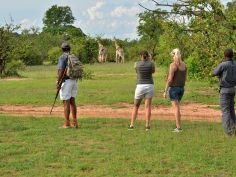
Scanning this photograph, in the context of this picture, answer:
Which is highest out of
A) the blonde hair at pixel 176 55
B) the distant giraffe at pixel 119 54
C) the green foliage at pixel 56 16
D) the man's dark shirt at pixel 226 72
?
the green foliage at pixel 56 16

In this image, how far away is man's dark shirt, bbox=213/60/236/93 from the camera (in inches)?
403

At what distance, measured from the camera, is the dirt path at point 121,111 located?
48.6 feet

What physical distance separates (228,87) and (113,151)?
3061 millimetres

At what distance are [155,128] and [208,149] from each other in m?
2.85

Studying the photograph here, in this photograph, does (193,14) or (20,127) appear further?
(193,14)

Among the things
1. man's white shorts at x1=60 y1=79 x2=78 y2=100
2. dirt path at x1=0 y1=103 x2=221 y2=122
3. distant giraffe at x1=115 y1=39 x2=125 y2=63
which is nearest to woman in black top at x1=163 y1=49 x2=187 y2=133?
man's white shorts at x1=60 y1=79 x2=78 y2=100

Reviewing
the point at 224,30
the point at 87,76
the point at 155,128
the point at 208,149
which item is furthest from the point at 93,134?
the point at 87,76

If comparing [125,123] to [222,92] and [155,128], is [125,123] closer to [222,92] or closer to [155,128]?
[155,128]

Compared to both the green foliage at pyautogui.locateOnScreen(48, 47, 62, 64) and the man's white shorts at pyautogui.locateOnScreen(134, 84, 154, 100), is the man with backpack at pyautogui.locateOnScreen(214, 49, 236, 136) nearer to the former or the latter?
the man's white shorts at pyautogui.locateOnScreen(134, 84, 154, 100)

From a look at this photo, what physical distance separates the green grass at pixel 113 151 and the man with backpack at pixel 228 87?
310 mm

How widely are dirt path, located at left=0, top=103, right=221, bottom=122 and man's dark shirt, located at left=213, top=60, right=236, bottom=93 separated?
3.60m

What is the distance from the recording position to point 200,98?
19047 millimetres

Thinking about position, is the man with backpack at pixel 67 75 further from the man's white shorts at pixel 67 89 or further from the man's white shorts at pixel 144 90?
the man's white shorts at pixel 144 90

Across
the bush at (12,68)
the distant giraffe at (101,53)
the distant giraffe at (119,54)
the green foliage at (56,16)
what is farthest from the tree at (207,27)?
the green foliage at (56,16)
